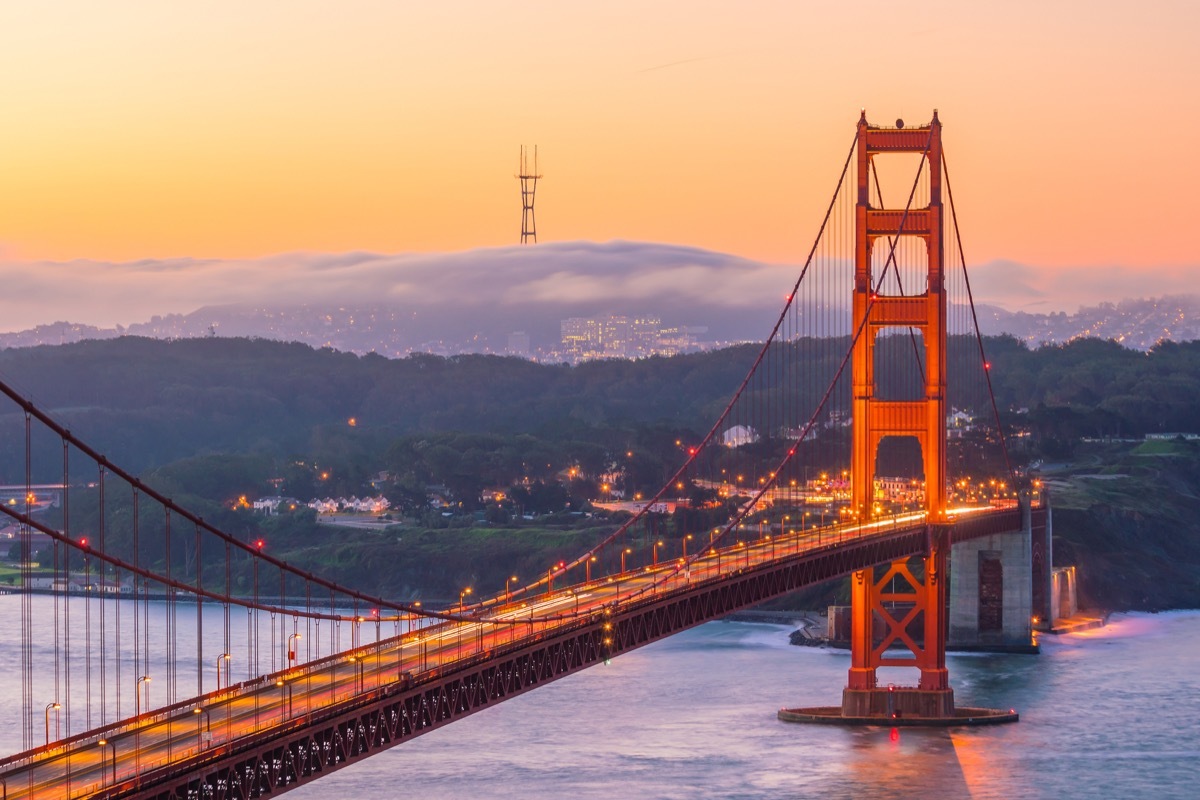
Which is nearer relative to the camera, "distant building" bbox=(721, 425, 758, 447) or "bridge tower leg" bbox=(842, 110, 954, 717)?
"bridge tower leg" bbox=(842, 110, 954, 717)

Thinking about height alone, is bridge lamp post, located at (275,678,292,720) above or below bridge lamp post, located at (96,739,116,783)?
above

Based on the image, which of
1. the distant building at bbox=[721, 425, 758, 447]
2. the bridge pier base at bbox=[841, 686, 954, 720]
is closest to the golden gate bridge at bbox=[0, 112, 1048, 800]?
the bridge pier base at bbox=[841, 686, 954, 720]

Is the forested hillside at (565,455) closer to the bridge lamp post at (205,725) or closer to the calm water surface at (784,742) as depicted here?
the calm water surface at (784,742)

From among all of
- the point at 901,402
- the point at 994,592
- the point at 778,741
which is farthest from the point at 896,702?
the point at 994,592

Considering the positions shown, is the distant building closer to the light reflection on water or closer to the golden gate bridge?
the golden gate bridge

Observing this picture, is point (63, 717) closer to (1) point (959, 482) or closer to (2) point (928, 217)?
(2) point (928, 217)

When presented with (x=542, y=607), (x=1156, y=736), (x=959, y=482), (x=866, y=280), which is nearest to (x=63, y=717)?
(x=542, y=607)

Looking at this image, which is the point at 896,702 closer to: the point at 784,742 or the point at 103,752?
the point at 784,742
